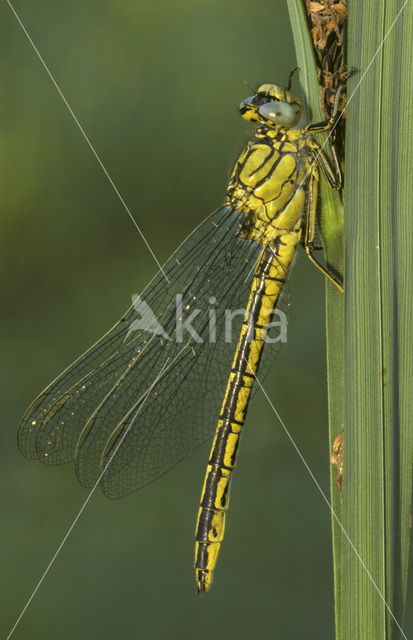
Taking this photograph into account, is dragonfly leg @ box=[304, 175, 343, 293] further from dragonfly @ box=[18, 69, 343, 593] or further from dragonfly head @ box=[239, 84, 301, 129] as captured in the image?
dragonfly head @ box=[239, 84, 301, 129]

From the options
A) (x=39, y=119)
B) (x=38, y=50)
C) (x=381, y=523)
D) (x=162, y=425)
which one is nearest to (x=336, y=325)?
(x=381, y=523)

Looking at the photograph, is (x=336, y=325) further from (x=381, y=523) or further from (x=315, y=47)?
(x=315, y=47)

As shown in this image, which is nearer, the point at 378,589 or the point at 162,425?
the point at 378,589

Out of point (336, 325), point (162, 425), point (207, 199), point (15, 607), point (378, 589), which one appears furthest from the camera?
point (207, 199)

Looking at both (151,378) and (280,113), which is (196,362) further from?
(280,113)

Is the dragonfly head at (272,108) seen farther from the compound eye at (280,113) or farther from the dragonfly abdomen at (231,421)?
the dragonfly abdomen at (231,421)

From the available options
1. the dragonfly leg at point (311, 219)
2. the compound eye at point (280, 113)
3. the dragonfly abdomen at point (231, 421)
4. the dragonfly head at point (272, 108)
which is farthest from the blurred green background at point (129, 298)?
the dragonfly leg at point (311, 219)
